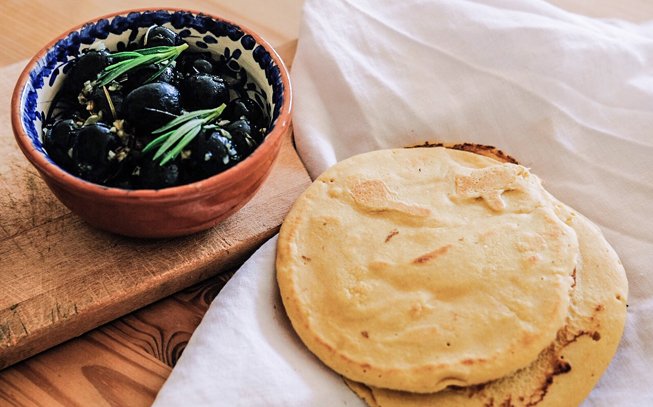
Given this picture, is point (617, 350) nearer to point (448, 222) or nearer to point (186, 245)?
point (448, 222)

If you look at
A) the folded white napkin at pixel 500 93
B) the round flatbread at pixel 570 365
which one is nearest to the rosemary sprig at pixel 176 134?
the folded white napkin at pixel 500 93

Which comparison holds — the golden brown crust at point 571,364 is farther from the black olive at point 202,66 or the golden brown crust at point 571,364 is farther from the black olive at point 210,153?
the black olive at point 202,66

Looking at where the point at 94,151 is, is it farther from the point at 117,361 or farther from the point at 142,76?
the point at 117,361

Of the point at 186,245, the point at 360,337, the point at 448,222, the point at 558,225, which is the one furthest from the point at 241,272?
the point at 558,225

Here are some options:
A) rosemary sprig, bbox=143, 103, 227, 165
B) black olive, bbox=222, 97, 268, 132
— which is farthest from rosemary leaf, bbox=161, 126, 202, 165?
black olive, bbox=222, 97, 268, 132

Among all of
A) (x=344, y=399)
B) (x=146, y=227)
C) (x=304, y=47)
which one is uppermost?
(x=304, y=47)

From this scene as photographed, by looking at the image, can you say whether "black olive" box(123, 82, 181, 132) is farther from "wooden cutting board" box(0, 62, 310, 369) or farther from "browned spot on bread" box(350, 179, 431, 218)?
"browned spot on bread" box(350, 179, 431, 218)

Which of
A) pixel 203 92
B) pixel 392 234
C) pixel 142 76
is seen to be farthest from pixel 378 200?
pixel 142 76
